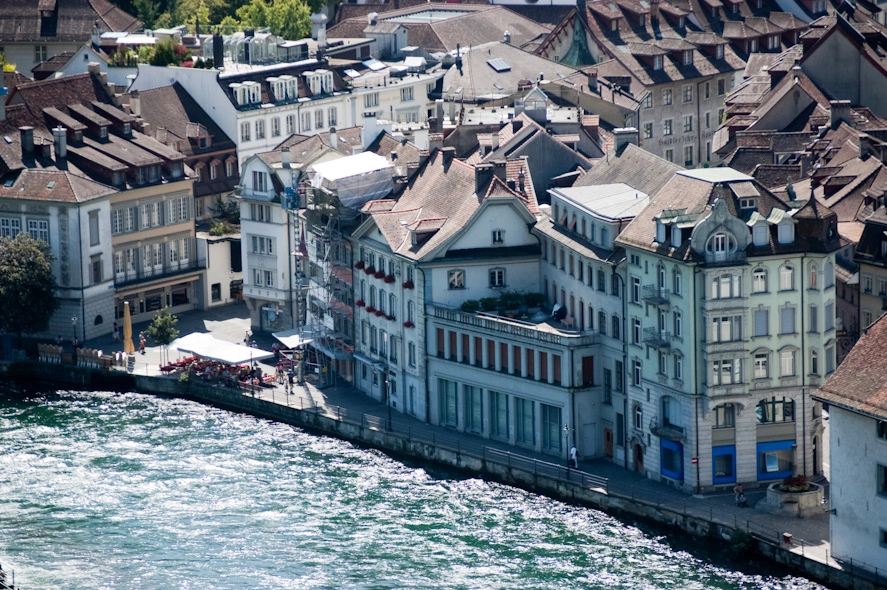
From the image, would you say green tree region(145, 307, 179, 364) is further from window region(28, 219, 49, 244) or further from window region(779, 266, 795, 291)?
window region(779, 266, 795, 291)

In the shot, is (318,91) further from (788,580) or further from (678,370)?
(788,580)

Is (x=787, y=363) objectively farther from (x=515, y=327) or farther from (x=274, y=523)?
(x=274, y=523)

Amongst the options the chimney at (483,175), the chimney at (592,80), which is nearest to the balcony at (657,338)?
the chimney at (483,175)

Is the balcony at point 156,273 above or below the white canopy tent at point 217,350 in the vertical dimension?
above

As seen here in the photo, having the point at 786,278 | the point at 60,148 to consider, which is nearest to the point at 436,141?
the point at 60,148

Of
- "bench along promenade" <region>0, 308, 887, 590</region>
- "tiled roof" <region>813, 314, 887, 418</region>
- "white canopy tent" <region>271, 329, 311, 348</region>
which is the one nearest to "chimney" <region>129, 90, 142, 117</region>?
"bench along promenade" <region>0, 308, 887, 590</region>

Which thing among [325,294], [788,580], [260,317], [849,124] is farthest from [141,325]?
[788,580]

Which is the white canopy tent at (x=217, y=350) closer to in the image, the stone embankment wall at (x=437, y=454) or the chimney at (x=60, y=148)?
the stone embankment wall at (x=437, y=454)
